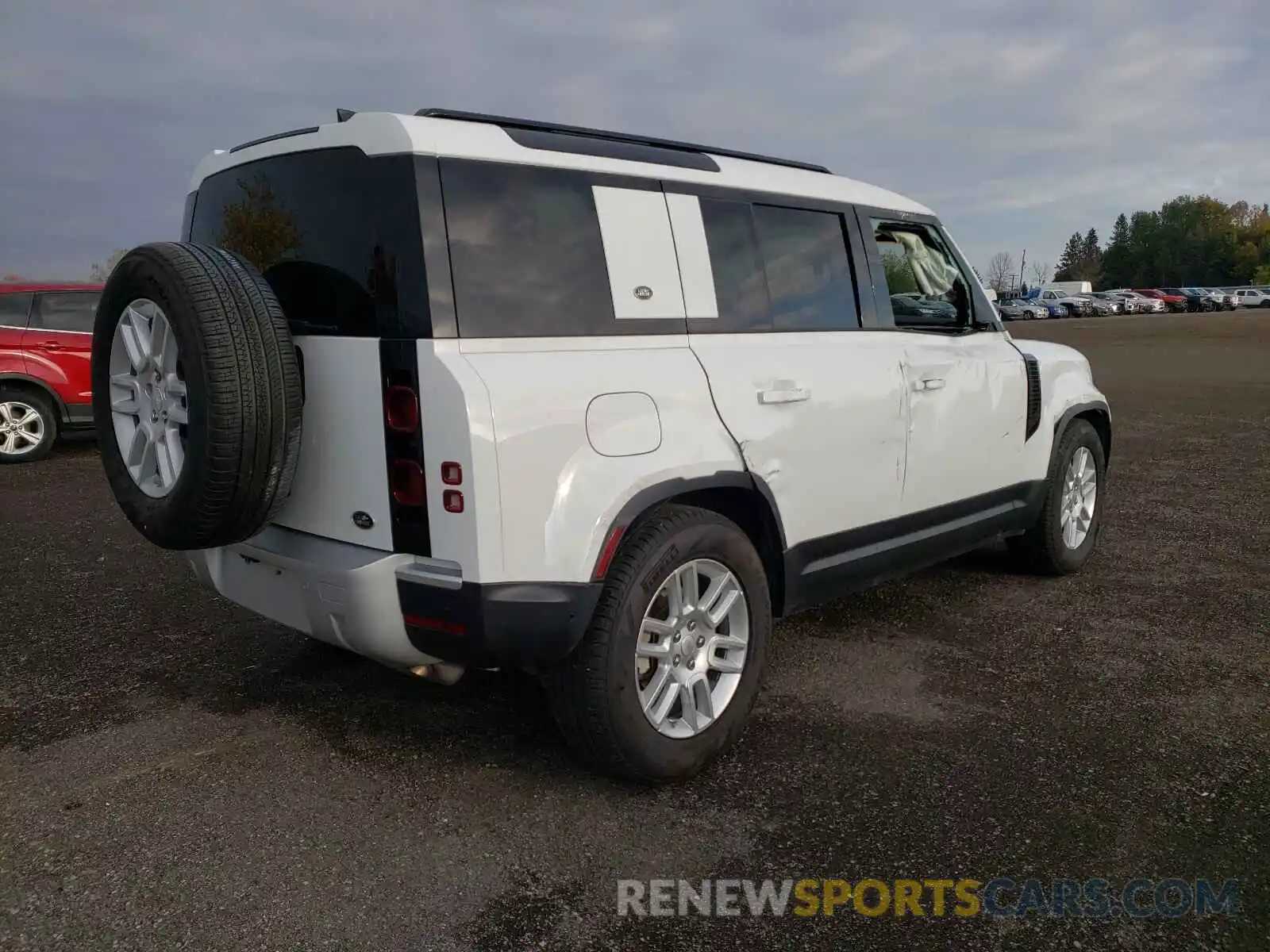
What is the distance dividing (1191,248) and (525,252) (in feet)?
388

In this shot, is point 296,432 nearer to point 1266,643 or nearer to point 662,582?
point 662,582

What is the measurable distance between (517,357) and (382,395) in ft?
1.28

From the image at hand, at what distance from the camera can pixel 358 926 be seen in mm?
2477

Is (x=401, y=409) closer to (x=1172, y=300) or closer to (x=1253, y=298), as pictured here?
(x=1172, y=300)

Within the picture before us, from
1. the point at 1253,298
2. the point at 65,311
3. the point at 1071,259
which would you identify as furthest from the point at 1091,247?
the point at 65,311

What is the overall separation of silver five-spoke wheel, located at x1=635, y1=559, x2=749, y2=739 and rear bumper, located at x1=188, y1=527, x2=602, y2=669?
0.35 metres

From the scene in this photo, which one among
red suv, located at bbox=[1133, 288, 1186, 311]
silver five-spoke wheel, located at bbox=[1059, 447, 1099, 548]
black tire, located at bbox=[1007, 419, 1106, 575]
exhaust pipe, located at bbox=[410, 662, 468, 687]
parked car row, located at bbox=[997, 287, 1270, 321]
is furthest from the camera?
red suv, located at bbox=[1133, 288, 1186, 311]

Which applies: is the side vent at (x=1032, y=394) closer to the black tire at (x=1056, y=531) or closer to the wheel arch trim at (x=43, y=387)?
the black tire at (x=1056, y=531)

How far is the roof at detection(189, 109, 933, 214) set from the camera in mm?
2818

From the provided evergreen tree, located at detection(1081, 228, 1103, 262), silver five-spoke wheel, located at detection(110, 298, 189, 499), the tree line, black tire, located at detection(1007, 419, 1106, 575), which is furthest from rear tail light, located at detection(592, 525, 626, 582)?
evergreen tree, located at detection(1081, 228, 1103, 262)

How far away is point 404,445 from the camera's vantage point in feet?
9.12

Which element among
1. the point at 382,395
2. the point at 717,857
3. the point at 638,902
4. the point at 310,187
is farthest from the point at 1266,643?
the point at 310,187

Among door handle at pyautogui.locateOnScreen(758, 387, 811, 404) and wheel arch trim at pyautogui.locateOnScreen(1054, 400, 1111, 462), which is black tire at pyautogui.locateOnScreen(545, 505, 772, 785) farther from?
wheel arch trim at pyautogui.locateOnScreen(1054, 400, 1111, 462)

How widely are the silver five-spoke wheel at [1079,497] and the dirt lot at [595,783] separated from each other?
1.23 ft
